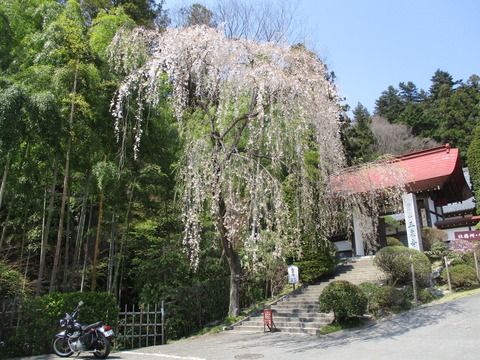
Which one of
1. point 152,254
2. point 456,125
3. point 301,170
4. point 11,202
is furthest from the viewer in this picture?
point 456,125

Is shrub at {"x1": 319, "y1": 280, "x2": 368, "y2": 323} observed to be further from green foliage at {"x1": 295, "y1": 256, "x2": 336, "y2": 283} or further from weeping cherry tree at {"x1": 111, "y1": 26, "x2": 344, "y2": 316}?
green foliage at {"x1": 295, "y1": 256, "x2": 336, "y2": 283}

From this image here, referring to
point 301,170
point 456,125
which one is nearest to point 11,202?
point 301,170

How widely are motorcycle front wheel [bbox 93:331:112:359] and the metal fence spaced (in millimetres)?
1784

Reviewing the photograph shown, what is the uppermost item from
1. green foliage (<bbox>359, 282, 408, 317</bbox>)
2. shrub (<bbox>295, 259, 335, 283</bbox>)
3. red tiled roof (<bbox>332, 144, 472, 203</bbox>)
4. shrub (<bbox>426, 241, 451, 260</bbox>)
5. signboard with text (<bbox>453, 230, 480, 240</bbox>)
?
red tiled roof (<bbox>332, 144, 472, 203</bbox>)

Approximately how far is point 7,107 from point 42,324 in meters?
4.27

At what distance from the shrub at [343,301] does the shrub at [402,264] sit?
230 centimetres

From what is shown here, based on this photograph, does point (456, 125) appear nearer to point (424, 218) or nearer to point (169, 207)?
point (424, 218)

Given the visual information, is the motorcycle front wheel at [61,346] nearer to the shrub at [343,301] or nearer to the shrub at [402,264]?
the shrub at [343,301]

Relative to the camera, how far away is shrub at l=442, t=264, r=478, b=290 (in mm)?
10047

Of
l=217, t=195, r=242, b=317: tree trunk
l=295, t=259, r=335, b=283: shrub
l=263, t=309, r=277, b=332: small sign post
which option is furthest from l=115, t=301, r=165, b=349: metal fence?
l=295, t=259, r=335, b=283: shrub

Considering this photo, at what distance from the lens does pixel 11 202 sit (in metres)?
Result: 8.79

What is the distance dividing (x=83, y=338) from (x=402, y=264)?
8015 mm

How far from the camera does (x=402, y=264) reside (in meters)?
10.2

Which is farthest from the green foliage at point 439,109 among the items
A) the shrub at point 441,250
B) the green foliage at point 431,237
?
the shrub at point 441,250
